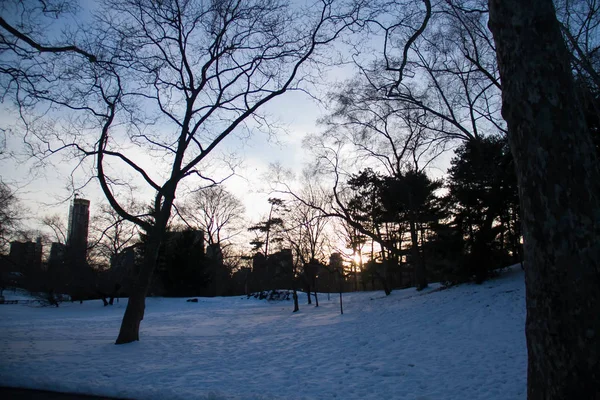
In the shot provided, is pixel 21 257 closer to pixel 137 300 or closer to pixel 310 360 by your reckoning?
pixel 137 300

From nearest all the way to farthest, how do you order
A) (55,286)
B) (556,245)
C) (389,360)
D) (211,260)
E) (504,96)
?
(556,245) → (504,96) → (389,360) → (55,286) → (211,260)

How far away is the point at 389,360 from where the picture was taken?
328 inches

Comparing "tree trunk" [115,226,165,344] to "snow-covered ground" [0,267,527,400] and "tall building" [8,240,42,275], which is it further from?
"tall building" [8,240,42,275]

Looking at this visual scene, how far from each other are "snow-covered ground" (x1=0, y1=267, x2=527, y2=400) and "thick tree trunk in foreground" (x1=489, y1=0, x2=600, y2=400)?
336cm

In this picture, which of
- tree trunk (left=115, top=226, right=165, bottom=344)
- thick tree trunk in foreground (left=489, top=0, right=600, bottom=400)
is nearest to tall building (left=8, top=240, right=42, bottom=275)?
tree trunk (left=115, top=226, right=165, bottom=344)

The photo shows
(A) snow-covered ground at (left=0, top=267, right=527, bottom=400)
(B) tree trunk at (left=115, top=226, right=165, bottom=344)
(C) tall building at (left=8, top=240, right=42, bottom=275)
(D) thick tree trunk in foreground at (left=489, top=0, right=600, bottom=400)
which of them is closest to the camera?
(D) thick tree trunk in foreground at (left=489, top=0, right=600, bottom=400)

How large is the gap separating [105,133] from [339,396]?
10.4 metres

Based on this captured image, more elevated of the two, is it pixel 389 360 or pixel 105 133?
pixel 105 133

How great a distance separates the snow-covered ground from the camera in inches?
242

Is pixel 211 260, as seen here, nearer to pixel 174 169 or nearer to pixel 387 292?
pixel 387 292

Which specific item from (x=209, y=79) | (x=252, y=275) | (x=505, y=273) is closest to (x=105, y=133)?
(x=209, y=79)

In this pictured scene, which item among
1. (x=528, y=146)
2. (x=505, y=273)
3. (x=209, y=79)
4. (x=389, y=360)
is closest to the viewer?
(x=528, y=146)

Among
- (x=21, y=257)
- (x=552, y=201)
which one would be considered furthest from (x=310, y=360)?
(x=21, y=257)

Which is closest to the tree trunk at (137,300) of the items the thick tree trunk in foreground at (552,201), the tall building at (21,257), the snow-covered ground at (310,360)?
the snow-covered ground at (310,360)
